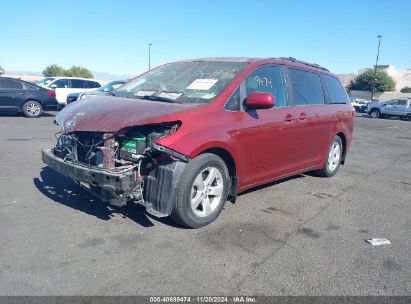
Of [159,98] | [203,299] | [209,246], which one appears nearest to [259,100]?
[159,98]

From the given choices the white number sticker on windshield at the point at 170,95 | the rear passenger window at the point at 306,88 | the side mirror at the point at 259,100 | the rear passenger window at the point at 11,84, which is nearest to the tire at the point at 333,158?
the rear passenger window at the point at 306,88

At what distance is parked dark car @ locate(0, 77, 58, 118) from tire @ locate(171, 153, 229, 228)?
41.4 feet

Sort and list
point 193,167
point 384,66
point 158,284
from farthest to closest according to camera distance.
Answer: point 384,66
point 193,167
point 158,284

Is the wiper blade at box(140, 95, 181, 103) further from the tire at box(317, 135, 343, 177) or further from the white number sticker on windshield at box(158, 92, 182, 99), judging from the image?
the tire at box(317, 135, 343, 177)

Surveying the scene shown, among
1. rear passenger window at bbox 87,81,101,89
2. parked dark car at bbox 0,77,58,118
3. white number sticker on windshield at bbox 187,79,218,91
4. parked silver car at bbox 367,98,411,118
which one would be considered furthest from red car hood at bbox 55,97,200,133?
parked silver car at bbox 367,98,411,118

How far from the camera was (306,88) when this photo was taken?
580 centimetres

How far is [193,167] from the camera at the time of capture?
386 centimetres

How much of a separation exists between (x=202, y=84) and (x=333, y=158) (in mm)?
3429

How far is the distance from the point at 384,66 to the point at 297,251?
3180 inches

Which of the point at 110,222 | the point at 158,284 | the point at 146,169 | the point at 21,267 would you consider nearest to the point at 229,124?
the point at 146,169

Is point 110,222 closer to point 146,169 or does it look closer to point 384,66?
point 146,169

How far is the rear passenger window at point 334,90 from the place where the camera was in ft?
21.5

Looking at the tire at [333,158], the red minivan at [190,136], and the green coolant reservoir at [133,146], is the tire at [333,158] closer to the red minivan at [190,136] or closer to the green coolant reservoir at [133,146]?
the red minivan at [190,136]

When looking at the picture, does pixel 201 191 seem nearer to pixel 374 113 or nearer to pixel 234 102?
pixel 234 102
